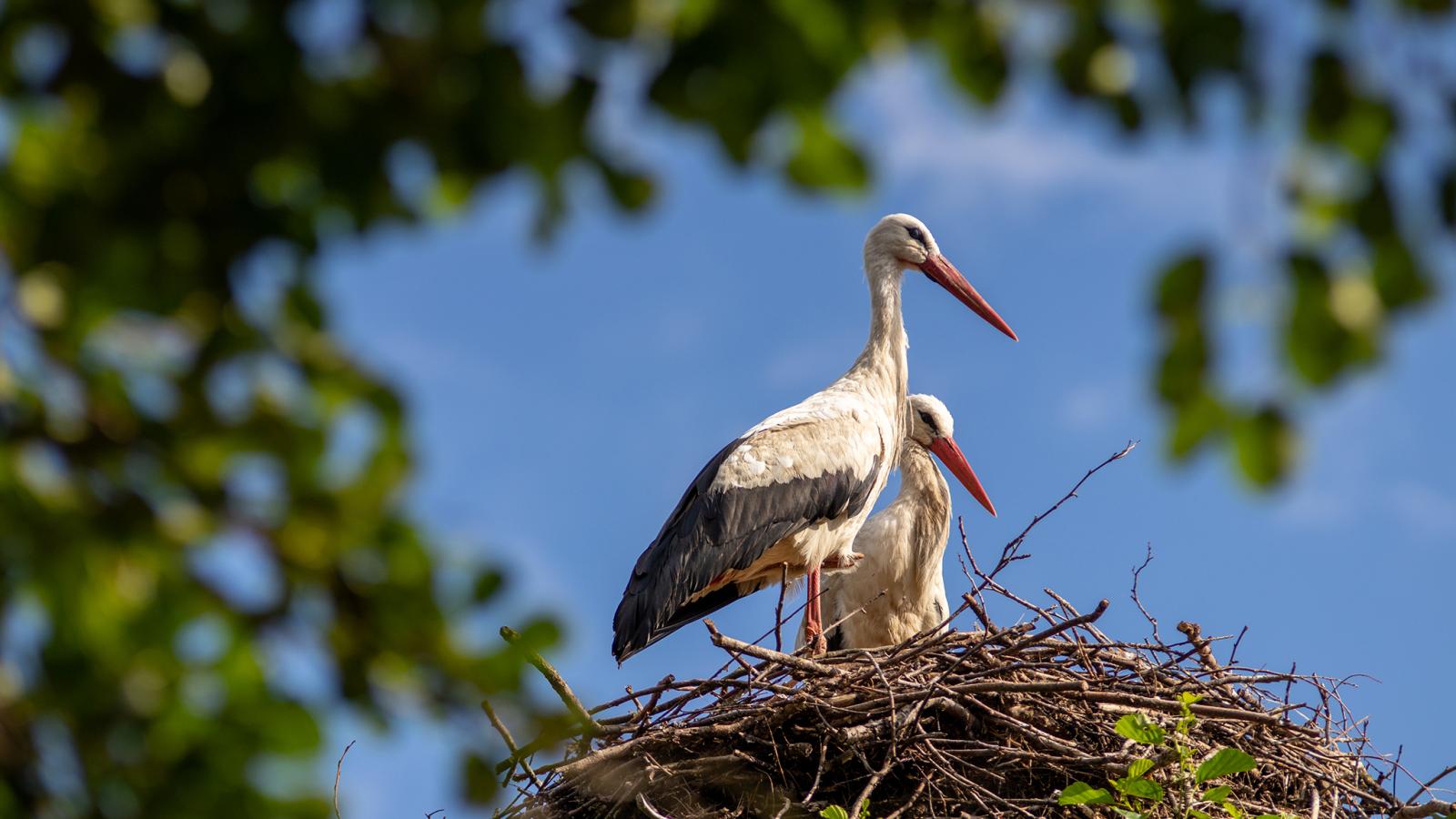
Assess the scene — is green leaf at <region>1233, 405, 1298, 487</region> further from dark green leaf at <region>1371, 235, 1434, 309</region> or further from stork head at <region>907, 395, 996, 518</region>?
stork head at <region>907, 395, 996, 518</region>

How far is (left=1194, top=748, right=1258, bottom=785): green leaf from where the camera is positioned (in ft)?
14.3

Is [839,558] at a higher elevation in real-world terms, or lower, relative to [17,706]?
higher

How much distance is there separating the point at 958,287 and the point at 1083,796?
14.3ft

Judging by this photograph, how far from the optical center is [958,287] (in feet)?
27.5

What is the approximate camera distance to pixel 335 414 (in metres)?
1.54

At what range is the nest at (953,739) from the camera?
5.04 metres

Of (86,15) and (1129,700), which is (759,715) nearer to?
(1129,700)

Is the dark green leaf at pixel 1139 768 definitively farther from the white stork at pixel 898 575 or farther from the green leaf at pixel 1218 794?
the white stork at pixel 898 575

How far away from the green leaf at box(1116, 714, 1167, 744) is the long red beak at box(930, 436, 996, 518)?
3688mm

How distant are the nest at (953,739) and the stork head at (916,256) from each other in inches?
119

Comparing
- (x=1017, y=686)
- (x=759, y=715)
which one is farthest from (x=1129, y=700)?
(x=759, y=715)

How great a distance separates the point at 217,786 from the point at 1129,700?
159 inches

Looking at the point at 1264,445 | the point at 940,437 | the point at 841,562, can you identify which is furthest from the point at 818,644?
the point at 1264,445

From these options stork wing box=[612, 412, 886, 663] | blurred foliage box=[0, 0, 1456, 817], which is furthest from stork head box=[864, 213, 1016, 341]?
blurred foliage box=[0, 0, 1456, 817]
